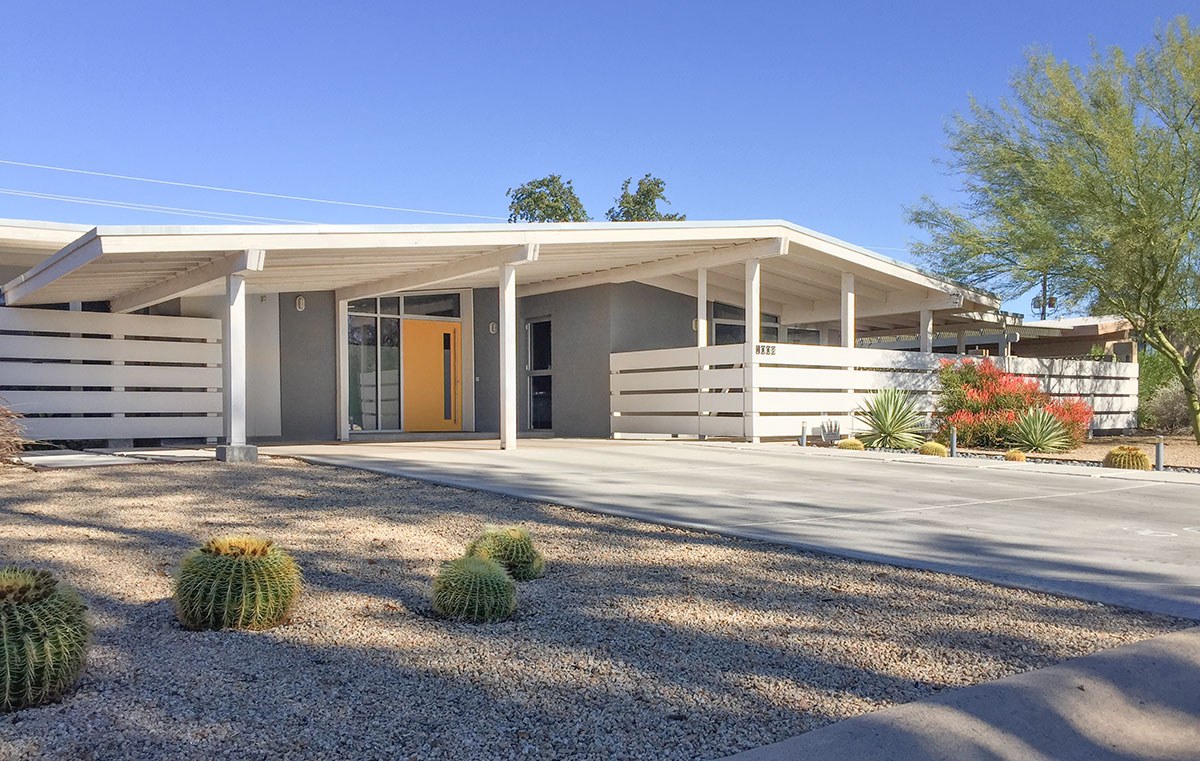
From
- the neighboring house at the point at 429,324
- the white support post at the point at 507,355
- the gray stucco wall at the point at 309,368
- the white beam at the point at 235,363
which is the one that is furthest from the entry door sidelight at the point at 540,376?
the white beam at the point at 235,363

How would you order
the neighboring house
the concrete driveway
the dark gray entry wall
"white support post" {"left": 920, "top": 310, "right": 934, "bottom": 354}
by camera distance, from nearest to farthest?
1. the concrete driveway
2. the neighboring house
3. the dark gray entry wall
4. "white support post" {"left": 920, "top": 310, "right": 934, "bottom": 354}

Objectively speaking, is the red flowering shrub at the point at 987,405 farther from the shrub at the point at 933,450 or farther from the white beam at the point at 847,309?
the shrub at the point at 933,450

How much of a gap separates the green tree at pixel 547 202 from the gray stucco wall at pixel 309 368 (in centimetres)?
2392

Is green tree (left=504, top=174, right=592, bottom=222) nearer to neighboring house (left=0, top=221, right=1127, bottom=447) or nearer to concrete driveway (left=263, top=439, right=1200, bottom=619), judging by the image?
neighboring house (left=0, top=221, right=1127, bottom=447)

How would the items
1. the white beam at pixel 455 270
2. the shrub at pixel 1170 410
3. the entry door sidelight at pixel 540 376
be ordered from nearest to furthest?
1. the white beam at pixel 455 270
2. the entry door sidelight at pixel 540 376
3. the shrub at pixel 1170 410

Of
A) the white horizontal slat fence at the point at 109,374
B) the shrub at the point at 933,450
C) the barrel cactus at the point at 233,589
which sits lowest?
the shrub at the point at 933,450

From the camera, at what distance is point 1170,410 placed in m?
20.6

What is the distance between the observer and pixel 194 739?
2959 mm

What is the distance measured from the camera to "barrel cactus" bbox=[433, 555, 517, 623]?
441cm

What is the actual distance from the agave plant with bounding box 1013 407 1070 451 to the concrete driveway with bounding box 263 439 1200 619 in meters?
4.10

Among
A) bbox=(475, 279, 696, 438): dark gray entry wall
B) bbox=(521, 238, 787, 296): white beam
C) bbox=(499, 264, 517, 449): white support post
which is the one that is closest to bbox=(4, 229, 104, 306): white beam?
bbox=(499, 264, 517, 449): white support post

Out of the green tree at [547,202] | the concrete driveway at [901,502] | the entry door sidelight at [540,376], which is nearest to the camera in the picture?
the concrete driveway at [901,502]

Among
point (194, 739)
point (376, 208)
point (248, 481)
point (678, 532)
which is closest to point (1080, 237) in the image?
point (678, 532)

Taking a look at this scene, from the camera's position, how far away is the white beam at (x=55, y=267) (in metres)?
9.28
